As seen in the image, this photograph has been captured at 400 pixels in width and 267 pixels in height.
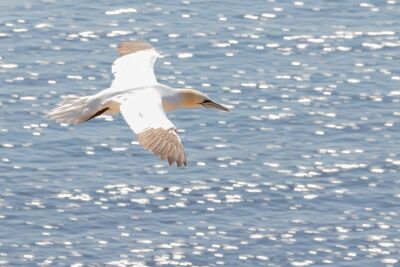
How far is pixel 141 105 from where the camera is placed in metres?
46.0

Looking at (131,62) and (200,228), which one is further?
(200,228)

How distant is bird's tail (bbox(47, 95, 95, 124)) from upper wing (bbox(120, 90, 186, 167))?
40.8 inches

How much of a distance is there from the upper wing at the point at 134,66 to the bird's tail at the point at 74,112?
5.81 ft

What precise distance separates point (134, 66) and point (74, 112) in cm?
571

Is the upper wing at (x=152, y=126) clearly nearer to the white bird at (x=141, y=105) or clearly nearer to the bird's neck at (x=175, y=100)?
the white bird at (x=141, y=105)

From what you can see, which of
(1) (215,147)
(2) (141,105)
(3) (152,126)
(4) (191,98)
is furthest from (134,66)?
(1) (215,147)

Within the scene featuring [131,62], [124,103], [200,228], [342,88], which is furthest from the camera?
[342,88]

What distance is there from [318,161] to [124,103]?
45418mm

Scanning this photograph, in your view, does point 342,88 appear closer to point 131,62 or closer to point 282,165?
point 282,165

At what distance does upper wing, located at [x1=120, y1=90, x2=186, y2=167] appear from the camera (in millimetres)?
42469

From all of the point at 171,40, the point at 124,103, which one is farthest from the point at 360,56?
the point at 124,103

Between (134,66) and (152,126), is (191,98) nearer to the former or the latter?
(134,66)

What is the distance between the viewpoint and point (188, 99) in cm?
4869

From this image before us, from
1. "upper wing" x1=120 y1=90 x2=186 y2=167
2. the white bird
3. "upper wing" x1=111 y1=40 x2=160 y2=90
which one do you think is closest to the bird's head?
the white bird
